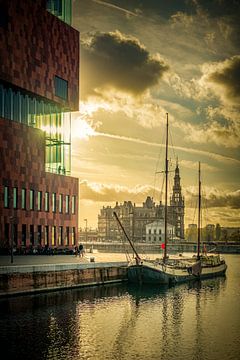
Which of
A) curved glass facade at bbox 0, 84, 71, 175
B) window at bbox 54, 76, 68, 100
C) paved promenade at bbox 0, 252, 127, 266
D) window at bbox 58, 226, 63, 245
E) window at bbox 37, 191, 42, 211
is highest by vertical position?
window at bbox 54, 76, 68, 100

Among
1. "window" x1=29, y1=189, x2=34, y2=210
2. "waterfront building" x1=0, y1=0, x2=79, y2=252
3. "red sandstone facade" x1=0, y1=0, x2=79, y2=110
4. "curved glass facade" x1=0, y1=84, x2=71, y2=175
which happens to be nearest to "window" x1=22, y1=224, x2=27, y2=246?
"waterfront building" x1=0, y1=0, x2=79, y2=252

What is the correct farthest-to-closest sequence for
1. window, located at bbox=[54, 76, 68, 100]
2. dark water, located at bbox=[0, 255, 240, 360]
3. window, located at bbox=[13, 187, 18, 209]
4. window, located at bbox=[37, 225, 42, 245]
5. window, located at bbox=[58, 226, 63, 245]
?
window, located at bbox=[58, 226, 63, 245]
window, located at bbox=[54, 76, 68, 100]
window, located at bbox=[37, 225, 42, 245]
window, located at bbox=[13, 187, 18, 209]
dark water, located at bbox=[0, 255, 240, 360]

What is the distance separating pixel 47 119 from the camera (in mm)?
86688

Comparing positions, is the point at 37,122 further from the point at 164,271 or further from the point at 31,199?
the point at 164,271

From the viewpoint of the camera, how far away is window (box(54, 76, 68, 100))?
86469mm

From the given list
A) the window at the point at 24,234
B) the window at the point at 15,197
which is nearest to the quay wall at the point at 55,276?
the window at the point at 24,234

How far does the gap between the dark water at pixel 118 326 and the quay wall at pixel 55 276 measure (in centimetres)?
113

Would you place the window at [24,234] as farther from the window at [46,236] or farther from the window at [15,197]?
A: the window at [46,236]

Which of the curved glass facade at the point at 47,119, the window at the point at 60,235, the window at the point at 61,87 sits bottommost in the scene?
the window at the point at 60,235

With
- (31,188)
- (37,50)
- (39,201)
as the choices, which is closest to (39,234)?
(39,201)

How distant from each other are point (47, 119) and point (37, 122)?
2909 mm

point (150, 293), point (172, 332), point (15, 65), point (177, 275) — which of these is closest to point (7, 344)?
point (172, 332)

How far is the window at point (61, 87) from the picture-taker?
8647 cm

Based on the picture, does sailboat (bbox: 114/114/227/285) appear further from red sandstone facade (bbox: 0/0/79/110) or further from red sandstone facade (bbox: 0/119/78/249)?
red sandstone facade (bbox: 0/0/79/110)
